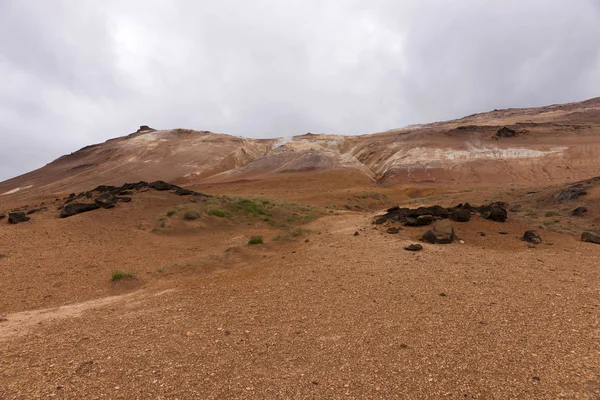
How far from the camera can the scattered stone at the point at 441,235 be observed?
11.9 metres

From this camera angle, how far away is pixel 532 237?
12.0 metres

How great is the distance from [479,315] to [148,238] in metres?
13.5

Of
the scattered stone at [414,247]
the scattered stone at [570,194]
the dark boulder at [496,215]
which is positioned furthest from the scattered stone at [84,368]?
the scattered stone at [570,194]

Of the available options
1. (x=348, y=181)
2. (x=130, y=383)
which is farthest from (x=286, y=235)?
(x=348, y=181)

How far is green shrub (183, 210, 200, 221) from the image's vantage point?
58.4 ft

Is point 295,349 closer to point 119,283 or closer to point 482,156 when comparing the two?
point 119,283

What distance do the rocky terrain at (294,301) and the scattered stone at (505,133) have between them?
41.1m

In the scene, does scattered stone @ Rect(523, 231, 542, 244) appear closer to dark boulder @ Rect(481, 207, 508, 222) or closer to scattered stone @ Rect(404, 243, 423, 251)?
dark boulder @ Rect(481, 207, 508, 222)

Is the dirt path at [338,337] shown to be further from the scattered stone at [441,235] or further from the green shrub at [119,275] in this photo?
the scattered stone at [441,235]

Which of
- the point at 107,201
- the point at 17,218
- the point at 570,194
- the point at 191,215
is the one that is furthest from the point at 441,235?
the point at 17,218

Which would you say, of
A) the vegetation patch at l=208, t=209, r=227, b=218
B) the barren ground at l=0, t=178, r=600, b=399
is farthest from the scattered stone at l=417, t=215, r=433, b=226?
the vegetation patch at l=208, t=209, r=227, b=218

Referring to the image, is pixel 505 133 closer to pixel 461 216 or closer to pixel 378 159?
pixel 378 159

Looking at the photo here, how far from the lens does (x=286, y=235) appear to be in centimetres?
1558

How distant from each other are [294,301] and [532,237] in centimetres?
954
